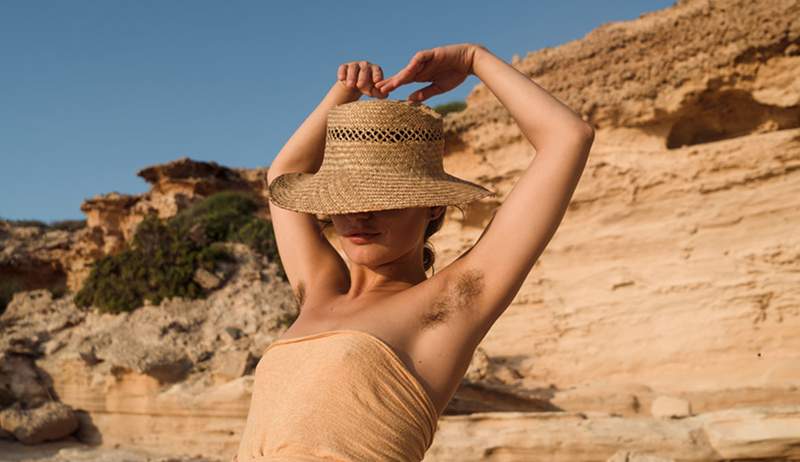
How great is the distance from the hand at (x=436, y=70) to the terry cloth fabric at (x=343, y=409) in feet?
2.25

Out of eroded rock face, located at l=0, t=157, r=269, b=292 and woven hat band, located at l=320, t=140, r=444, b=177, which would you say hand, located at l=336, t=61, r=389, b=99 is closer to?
woven hat band, located at l=320, t=140, r=444, b=177

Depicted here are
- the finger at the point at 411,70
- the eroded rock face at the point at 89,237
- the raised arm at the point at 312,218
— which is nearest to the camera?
the finger at the point at 411,70

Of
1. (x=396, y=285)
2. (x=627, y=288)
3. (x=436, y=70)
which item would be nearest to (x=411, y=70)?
(x=436, y=70)

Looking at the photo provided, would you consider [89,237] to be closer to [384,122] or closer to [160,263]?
[160,263]

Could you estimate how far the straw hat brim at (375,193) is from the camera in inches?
62.6

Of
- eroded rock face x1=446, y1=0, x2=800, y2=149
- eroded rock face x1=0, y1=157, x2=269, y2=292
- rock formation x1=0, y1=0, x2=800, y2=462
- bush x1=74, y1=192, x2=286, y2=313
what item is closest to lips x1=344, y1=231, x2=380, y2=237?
rock formation x1=0, y1=0, x2=800, y2=462

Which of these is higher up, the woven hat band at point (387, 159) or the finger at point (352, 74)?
the finger at point (352, 74)

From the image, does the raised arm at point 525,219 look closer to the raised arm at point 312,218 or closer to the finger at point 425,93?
the finger at point 425,93

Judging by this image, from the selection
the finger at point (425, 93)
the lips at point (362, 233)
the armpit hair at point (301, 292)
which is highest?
the finger at point (425, 93)

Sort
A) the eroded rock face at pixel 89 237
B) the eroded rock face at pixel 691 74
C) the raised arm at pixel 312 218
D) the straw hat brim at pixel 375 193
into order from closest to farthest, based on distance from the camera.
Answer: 1. the straw hat brim at pixel 375 193
2. the raised arm at pixel 312 218
3. the eroded rock face at pixel 691 74
4. the eroded rock face at pixel 89 237

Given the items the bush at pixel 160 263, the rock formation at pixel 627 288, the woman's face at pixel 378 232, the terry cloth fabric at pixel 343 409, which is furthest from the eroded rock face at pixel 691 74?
the terry cloth fabric at pixel 343 409

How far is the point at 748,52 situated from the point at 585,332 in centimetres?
391

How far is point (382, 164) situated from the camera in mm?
1684

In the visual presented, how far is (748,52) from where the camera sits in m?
8.64
